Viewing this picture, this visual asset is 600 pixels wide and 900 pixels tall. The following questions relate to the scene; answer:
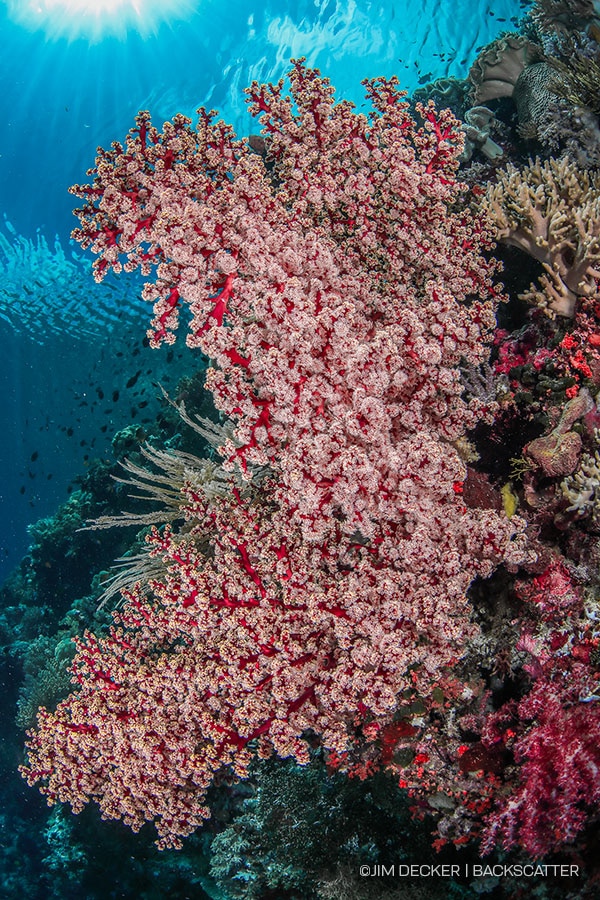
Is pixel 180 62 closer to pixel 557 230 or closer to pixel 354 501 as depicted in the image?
pixel 557 230

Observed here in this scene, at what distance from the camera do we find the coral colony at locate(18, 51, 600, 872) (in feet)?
10.4

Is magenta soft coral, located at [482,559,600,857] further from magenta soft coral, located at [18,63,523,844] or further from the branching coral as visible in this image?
the branching coral

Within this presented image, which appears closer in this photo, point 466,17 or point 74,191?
point 74,191

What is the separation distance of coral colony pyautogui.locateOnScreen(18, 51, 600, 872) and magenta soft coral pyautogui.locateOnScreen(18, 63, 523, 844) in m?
0.02

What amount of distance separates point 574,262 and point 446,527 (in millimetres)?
2923

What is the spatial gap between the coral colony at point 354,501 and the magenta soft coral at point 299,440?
2 centimetres

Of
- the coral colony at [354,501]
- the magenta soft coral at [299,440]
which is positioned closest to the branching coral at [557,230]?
the coral colony at [354,501]

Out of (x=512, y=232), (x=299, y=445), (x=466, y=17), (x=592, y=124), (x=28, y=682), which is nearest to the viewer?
(x=299, y=445)

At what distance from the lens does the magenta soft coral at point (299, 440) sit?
3.16 metres

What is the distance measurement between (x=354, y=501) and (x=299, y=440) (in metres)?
0.54

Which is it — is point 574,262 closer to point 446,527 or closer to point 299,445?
point 446,527

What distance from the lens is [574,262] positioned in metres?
4.49

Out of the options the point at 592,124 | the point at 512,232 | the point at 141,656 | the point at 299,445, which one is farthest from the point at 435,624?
the point at 592,124

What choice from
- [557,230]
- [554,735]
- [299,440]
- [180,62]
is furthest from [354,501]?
[180,62]
